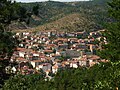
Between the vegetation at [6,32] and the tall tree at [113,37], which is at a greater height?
the vegetation at [6,32]

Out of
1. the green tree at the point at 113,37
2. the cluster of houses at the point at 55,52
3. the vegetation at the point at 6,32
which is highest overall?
the vegetation at the point at 6,32

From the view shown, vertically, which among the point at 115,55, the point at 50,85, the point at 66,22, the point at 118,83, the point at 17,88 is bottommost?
the point at 66,22

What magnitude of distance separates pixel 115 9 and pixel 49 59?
9381 centimetres

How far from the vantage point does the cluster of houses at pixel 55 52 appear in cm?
10581

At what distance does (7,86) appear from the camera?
16.0 metres

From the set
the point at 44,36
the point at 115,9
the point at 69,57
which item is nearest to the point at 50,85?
the point at 115,9

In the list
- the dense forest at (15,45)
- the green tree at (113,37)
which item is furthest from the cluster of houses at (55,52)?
the dense forest at (15,45)

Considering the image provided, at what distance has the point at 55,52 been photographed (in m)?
137

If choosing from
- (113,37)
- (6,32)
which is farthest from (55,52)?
(6,32)

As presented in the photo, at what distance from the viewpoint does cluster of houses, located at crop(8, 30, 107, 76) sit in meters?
106

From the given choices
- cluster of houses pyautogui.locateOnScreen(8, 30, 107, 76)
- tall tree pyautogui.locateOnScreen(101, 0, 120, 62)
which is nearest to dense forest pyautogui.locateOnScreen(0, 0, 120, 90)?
tall tree pyautogui.locateOnScreen(101, 0, 120, 62)

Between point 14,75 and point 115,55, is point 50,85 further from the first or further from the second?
point 14,75

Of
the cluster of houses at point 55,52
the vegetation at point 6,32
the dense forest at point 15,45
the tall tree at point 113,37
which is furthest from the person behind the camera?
the cluster of houses at point 55,52

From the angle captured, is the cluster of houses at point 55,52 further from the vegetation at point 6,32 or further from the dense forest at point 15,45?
the vegetation at point 6,32
